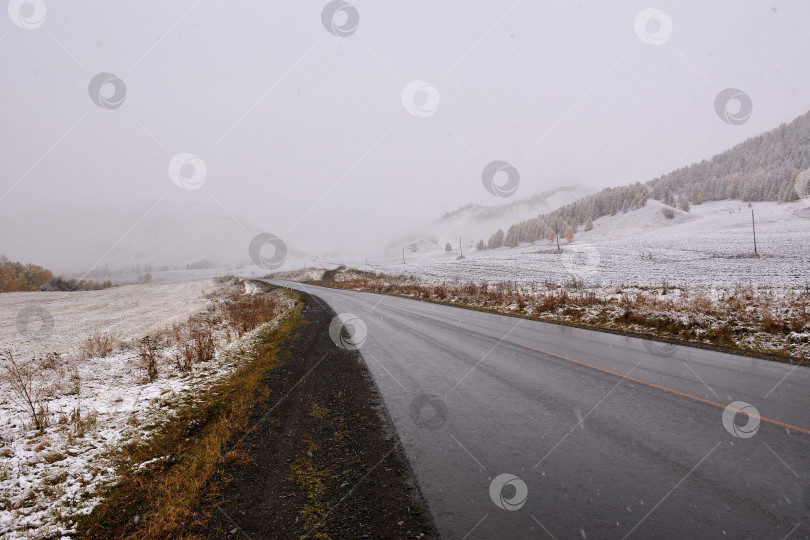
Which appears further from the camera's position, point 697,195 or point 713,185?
point 713,185

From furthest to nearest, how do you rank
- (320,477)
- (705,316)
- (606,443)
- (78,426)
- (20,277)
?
(20,277) → (705,316) → (78,426) → (606,443) → (320,477)

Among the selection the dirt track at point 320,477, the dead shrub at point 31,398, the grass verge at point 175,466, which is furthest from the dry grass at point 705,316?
the dead shrub at point 31,398

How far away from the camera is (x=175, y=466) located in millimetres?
4863

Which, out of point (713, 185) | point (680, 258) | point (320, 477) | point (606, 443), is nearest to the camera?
point (320, 477)

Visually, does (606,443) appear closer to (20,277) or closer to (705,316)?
(705,316)

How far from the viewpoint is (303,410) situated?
6.58 meters

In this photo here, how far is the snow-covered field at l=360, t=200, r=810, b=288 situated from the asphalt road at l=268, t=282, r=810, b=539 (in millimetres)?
19742

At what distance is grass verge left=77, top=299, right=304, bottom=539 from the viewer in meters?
3.74

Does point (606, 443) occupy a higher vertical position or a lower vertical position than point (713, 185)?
lower

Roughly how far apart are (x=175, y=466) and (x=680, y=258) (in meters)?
61.7

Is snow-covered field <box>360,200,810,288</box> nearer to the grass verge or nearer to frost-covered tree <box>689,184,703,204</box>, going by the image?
frost-covered tree <box>689,184,703,204</box>

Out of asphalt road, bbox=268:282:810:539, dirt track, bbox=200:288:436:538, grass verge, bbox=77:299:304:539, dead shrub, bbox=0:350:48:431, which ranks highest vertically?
dead shrub, bbox=0:350:48:431

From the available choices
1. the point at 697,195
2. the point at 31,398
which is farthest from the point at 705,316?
the point at 697,195

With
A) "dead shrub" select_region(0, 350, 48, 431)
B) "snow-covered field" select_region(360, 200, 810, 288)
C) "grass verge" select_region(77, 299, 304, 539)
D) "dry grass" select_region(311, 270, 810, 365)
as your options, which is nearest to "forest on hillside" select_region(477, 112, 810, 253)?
"snow-covered field" select_region(360, 200, 810, 288)
